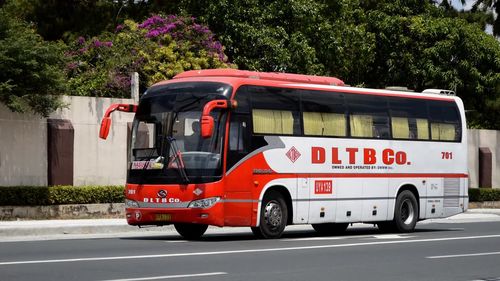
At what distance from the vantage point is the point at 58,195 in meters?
27.8

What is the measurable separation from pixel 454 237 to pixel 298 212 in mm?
3624

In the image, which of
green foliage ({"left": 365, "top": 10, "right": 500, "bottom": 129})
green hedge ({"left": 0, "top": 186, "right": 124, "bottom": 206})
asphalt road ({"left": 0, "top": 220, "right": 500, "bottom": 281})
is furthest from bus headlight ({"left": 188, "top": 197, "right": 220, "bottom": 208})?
green foliage ({"left": 365, "top": 10, "right": 500, "bottom": 129})

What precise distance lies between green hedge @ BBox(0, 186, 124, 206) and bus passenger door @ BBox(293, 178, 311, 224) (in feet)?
27.5

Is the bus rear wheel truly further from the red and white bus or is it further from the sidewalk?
the sidewalk

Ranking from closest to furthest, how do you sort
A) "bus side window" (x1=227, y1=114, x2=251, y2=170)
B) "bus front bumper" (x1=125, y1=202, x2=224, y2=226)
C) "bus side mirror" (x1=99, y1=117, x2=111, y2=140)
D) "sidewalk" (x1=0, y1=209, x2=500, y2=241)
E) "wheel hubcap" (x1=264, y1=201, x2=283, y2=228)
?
"bus front bumper" (x1=125, y1=202, x2=224, y2=226) → "bus side window" (x1=227, y1=114, x2=251, y2=170) → "bus side mirror" (x1=99, y1=117, x2=111, y2=140) → "wheel hubcap" (x1=264, y1=201, x2=283, y2=228) → "sidewalk" (x1=0, y1=209, x2=500, y2=241)

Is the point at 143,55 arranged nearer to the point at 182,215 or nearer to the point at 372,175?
the point at 372,175

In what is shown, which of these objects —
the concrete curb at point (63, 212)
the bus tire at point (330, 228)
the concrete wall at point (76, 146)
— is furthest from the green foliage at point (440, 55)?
the bus tire at point (330, 228)

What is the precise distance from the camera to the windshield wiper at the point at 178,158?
2022 centimetres

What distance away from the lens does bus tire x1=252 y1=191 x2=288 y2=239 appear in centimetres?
2123

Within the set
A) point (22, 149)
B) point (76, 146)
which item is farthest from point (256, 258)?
point (76, 146)

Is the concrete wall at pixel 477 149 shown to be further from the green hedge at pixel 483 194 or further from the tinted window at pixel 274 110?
the tinted window at pixel 274 110

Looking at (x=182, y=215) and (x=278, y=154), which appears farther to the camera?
(x=278, y=154)

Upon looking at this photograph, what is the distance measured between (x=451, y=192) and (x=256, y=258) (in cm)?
1136

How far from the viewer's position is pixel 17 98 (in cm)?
2661
